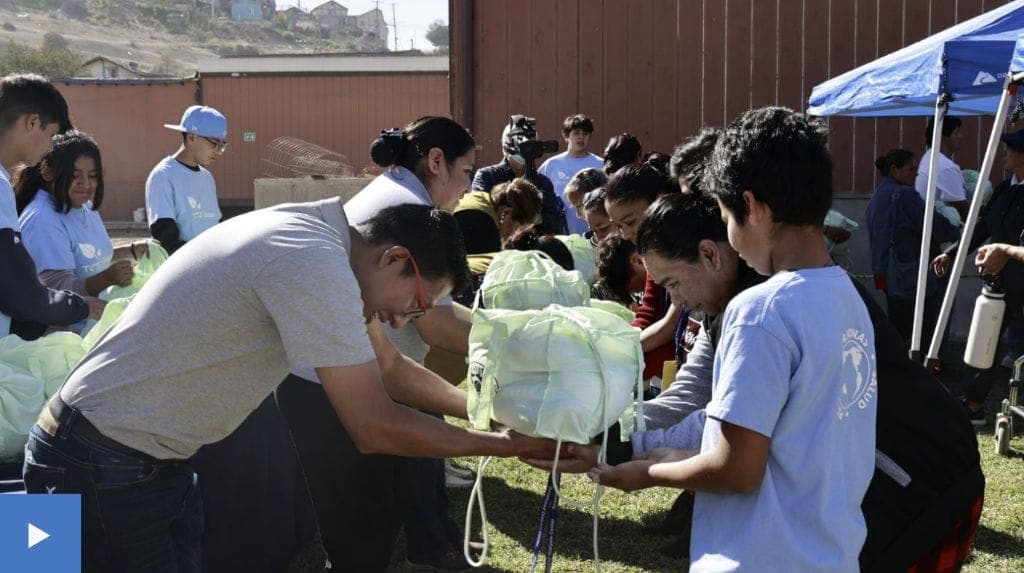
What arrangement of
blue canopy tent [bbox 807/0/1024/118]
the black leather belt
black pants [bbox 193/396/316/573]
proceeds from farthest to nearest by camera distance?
1. blue canopy tent [bbox 807/0/1024/118]
2. black pants [bbox 193/396/316/573]
3. the black leather belt

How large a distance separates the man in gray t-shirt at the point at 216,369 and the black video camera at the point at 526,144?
5145 mm

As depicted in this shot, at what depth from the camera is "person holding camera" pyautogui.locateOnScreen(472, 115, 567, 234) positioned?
7.24 meters

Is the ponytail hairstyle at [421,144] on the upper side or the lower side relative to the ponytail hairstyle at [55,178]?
upper

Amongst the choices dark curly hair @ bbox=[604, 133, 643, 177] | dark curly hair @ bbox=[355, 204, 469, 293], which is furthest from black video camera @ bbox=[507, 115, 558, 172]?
dark curly hair @ bbox=[355, 204, 469, 293]

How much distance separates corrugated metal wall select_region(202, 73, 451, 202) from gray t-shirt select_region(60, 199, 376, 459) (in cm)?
2873

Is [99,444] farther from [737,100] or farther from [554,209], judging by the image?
[737,100]

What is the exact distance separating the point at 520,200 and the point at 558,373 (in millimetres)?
3670

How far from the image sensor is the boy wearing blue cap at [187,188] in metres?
6.66

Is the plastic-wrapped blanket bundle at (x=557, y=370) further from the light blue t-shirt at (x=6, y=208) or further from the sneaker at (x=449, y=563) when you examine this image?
the sneaker at (x=449, y=563)

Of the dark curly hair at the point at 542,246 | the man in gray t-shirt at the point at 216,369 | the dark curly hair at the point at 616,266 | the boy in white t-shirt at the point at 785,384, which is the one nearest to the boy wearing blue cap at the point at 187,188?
the dark curly hair at the point at 542,246

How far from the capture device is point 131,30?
9394 cm

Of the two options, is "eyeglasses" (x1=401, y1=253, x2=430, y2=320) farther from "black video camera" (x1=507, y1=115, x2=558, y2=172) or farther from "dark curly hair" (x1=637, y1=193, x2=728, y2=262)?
"black video camera" (x1=507, y1=115, x2=558, y2=172)

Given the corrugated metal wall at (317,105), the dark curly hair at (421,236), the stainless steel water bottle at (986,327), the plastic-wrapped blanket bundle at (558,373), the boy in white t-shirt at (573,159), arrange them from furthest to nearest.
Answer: the corrugated metal wall at (317,105) < the boy in white t-shirt at (573,159) < the stainless steel water bottle at (986,327) < the dark curly hair at (421,236) < the plastic-wrapped blanket bundle at (558,373)

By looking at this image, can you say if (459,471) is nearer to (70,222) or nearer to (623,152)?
(70,222)
